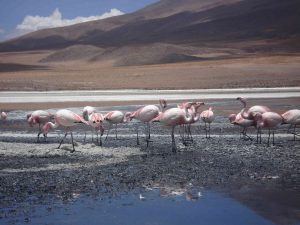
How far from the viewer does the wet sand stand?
930cm

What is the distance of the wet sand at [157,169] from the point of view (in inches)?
366

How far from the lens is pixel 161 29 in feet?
405

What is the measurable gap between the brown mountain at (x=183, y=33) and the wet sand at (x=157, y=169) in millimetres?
52918

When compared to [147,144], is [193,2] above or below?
above

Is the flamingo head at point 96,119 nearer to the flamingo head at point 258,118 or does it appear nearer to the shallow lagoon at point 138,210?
the flamingo head at point 258,118

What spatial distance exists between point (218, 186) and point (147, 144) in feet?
15.9

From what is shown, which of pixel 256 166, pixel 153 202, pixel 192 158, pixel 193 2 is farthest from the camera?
pixel 193 2

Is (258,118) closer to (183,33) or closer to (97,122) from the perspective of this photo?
(97,122)

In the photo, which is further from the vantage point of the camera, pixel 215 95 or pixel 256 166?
pixel 215 95

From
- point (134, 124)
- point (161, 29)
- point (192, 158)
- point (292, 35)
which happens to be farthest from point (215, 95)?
point (161, 29)

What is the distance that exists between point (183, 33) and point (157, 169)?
100308 millimetres

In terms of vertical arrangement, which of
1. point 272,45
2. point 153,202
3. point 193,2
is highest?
point 193,2

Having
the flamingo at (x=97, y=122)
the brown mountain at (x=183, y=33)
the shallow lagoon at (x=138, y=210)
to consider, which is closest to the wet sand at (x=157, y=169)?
the shallow lagoon at (x=138, y=210)

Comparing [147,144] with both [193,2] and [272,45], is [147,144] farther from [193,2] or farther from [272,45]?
[193,2]
